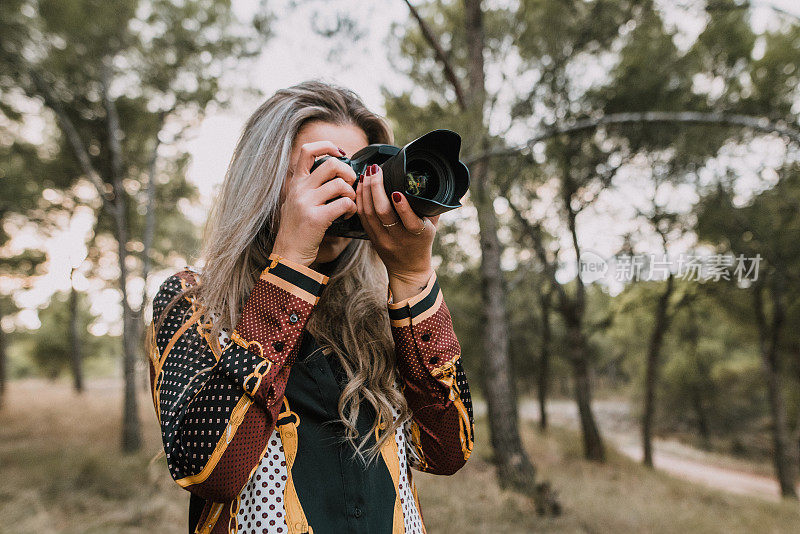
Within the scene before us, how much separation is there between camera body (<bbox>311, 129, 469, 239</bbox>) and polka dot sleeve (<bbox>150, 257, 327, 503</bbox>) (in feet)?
0.70

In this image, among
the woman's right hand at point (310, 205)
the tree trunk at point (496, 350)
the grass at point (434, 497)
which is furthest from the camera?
the tree trunk at point (496, 350)

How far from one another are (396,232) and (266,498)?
53 cm

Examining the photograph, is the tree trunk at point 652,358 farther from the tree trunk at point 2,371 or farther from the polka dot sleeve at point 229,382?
the tree trunk at point 2,371

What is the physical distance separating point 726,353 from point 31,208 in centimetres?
1719

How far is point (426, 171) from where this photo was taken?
0.98 metres

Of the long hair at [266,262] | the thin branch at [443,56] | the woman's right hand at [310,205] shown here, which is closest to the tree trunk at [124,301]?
the thin branch at [443,56]

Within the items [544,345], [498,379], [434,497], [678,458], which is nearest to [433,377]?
[434,497]

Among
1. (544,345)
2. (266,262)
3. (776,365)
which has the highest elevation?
(266,262)

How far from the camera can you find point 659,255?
3156 millimetres

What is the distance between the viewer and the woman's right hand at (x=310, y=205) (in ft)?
2.86

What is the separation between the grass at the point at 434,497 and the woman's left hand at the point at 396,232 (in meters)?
3.35

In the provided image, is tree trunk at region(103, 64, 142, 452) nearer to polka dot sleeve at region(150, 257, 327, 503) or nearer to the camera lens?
polka dot sleeve at region(150, 257, 327, 503)

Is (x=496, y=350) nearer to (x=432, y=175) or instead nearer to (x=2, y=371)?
(x=432, y=175)

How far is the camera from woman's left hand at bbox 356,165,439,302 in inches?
35.8
